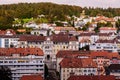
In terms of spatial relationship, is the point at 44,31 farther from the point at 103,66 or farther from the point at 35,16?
the point at 103,66

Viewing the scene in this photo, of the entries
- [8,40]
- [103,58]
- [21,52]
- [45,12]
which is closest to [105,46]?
[103,58]

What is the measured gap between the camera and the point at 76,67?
126 ft

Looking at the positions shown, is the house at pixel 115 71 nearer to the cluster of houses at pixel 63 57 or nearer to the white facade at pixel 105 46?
the cluster of houses at pixel 63 57

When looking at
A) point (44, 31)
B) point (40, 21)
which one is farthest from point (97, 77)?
point (40, 21)

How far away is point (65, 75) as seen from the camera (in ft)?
→ 127

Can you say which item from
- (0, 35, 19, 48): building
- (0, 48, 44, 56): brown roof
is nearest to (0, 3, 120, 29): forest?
(0, 35, 19, 48): building

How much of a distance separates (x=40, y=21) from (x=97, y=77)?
49.4 metres

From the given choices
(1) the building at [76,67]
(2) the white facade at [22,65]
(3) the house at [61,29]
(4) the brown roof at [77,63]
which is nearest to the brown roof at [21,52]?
(2) the white facade at [22,65]

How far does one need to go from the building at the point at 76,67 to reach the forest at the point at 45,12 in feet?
104

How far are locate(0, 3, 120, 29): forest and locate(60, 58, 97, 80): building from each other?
104 feet

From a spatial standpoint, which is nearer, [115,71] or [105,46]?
[115,71]

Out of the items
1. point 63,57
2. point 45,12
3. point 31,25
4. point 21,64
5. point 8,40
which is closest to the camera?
point 21,64

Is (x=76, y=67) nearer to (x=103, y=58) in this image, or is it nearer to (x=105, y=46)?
(x=103, y=58)

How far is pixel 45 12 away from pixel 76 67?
174 feet
